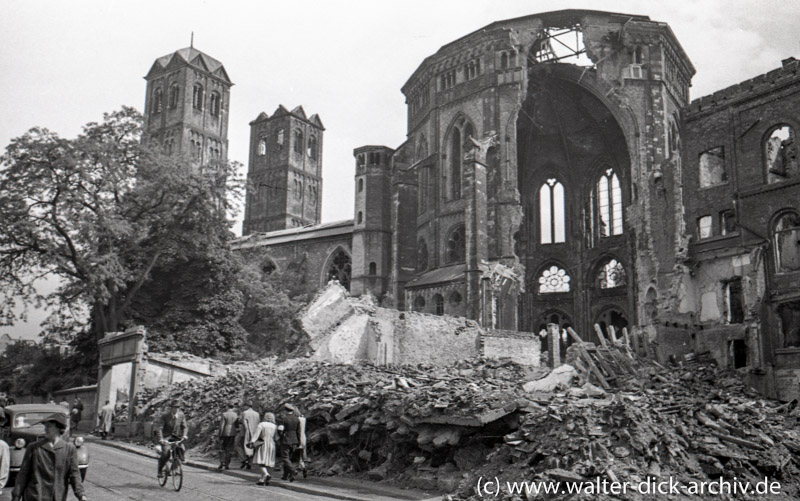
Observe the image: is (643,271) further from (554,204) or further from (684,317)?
(554,204)

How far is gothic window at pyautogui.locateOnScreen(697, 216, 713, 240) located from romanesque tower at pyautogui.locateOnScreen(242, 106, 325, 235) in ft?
151

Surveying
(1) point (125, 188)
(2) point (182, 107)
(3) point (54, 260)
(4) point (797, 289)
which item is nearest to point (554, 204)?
(4) point (797, 289)

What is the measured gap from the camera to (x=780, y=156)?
A: 29.4 metres

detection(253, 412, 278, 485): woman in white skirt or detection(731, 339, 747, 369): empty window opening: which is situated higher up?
detection(731, 339, 747, 369): empty window opening

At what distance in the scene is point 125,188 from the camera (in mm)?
30609

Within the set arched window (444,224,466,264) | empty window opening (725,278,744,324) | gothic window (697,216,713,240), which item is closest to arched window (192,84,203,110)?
arched window (444,224,466,264)

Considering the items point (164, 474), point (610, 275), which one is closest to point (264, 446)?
point (164, 474)

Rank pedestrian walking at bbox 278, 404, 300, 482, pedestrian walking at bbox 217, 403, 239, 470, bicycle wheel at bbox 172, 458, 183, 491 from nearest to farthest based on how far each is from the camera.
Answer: bicycle wheel at bbox 172, 458, 183, 491 → pedestrian walking at bbox 278, 404, 300, 482 → pedestrian walking at bbox 217, 403, 239, 470

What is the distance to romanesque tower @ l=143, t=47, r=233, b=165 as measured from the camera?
69.9 meters

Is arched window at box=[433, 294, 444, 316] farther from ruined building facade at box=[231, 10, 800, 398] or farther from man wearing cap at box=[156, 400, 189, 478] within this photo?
man wearing cap at box=[156, 400, 189, 478]

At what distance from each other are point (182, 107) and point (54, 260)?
44.1 metres

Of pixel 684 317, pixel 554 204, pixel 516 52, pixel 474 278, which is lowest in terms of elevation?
pixel 684 317

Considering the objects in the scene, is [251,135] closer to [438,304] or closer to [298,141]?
[298,141]

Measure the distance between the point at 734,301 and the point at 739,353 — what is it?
81.1 inches
